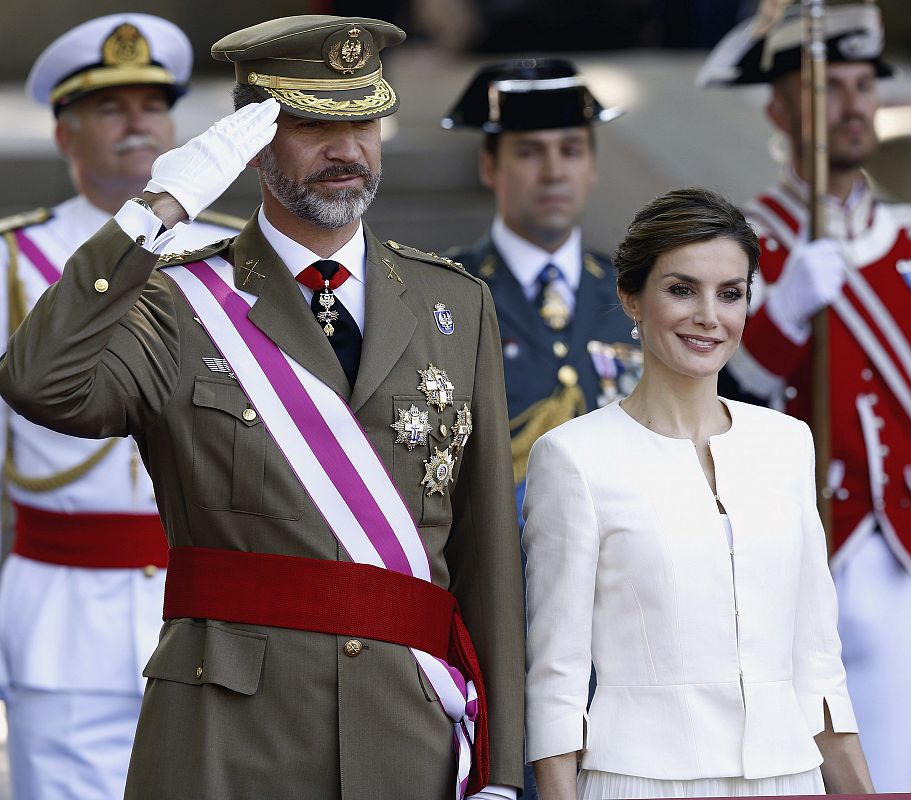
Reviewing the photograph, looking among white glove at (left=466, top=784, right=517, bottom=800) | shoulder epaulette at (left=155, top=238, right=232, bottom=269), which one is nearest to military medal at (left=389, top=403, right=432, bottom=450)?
shoulder epaulette at (left=155, top=238, right=232, bottom=269)

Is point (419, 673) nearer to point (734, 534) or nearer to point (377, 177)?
point (734, 534)

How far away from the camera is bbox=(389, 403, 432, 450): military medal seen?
11.0 ft

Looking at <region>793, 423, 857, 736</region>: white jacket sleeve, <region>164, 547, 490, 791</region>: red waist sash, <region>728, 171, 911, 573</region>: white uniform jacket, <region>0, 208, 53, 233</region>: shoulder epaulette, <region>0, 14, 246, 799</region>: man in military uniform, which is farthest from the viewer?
<region>728, 171, 911, 573</region>: white uniform jacket

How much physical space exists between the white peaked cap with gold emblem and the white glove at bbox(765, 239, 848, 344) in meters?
1.68

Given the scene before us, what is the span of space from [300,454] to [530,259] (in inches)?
89.4

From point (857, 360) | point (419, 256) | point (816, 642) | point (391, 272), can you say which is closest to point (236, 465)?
point (391, 272)

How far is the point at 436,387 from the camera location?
134 inches

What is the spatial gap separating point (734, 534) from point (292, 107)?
1.05 m

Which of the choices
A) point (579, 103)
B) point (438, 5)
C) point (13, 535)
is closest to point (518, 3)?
point (438, 5)

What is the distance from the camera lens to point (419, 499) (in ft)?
11.0

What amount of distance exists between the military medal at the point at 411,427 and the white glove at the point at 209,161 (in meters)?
0.48

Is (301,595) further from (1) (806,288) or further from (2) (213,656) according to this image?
(1) (806,288)

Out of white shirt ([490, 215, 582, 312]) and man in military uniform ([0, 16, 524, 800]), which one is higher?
white shirt ([490, 215, 582, 312])

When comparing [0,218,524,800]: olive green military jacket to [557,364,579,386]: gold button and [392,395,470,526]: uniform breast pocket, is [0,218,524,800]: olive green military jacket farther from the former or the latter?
[557,364,579,386]: gold button
